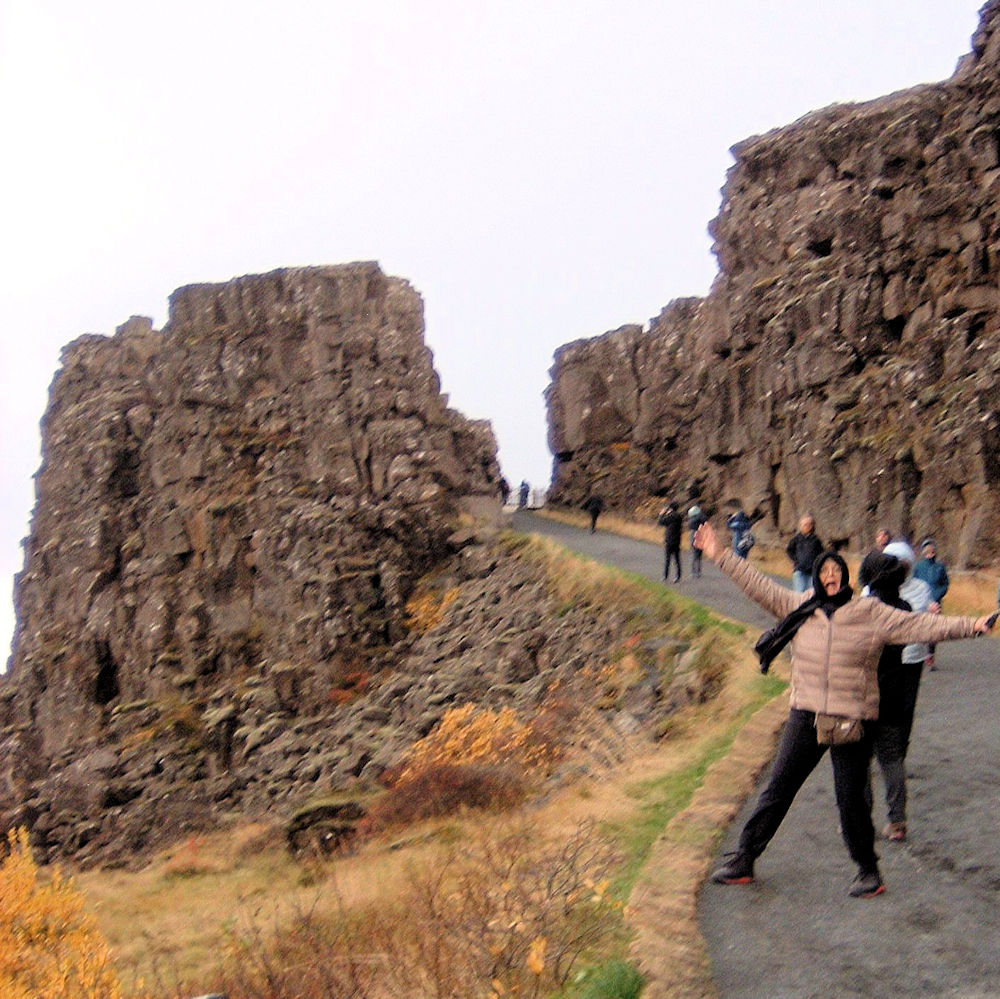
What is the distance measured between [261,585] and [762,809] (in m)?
29.6

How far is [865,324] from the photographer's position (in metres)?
29.2

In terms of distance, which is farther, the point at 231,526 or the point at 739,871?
the point at 231,526

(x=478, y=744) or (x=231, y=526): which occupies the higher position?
(x=231, y=526)

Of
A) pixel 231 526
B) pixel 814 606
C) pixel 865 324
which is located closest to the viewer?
pixel 814 606

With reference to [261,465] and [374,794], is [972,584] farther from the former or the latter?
[261,465]

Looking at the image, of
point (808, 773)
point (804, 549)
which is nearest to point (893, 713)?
point (808, 773)

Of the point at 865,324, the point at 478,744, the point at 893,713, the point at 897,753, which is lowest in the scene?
the point at 478,744

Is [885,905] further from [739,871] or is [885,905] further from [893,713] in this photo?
[893,713]

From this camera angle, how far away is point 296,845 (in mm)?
17047

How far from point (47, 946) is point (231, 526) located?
25225 mm

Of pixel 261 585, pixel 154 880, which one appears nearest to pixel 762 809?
pixel 154 880

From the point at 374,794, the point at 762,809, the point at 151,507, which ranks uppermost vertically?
the point at 151,507

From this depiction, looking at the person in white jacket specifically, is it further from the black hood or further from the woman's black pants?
the woman's black pants

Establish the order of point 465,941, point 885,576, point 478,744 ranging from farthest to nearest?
point 478,744, point 885,576, point 465,941
